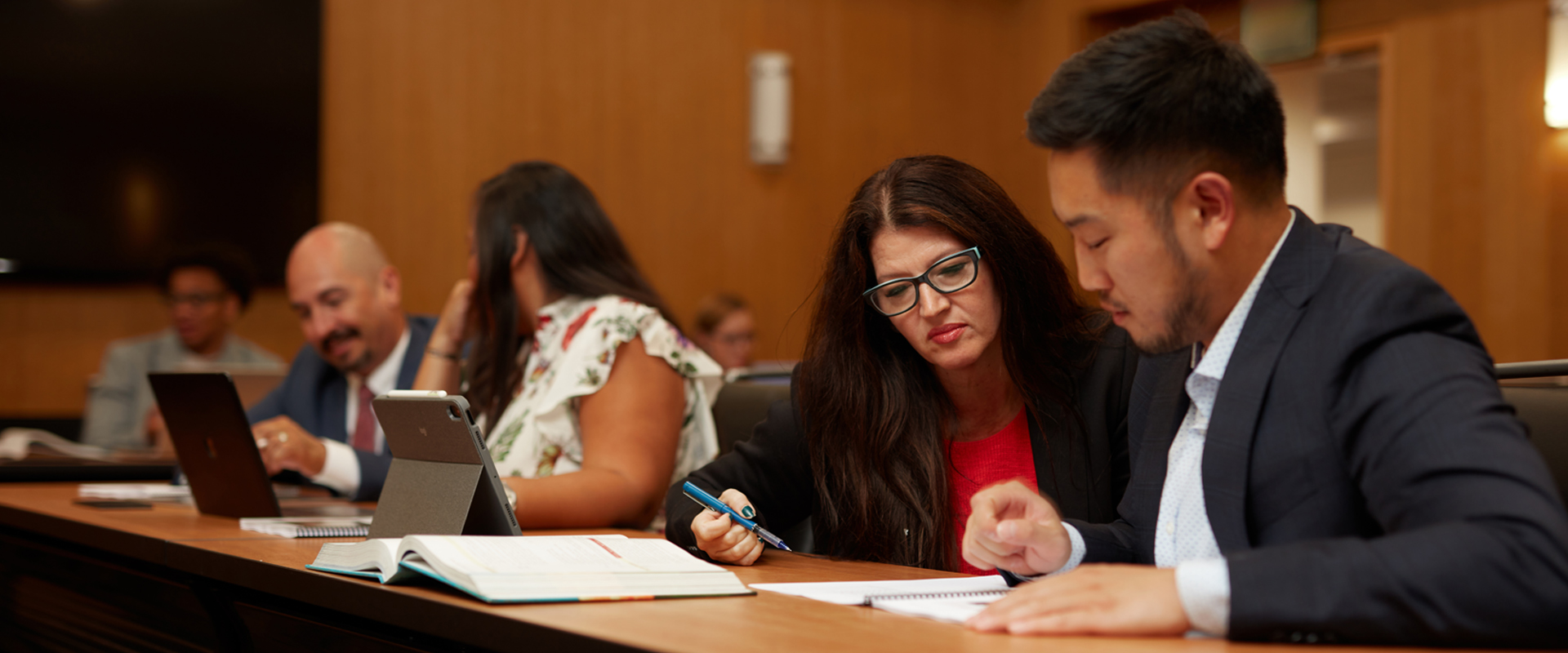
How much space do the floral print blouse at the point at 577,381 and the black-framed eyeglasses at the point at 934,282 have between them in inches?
25.3

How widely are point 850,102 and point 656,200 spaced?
125cm

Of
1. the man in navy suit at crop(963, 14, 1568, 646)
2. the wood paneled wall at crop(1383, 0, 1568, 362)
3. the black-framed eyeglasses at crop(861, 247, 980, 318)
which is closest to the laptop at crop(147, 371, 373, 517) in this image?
the black-framed eyeglasses at crop(861, 247, 980, 318)

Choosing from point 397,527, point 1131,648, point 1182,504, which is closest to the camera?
point 1131,648

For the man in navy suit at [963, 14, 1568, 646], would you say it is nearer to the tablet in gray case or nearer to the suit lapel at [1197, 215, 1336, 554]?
the suit lapel at [1197, 215, 1336, 554]

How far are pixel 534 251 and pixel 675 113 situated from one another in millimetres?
3526

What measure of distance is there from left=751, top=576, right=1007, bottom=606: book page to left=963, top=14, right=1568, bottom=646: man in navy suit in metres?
0.04

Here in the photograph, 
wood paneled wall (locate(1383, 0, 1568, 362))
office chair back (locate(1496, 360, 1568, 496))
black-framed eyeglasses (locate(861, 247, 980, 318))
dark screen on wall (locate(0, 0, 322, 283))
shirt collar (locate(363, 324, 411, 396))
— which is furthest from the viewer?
wood paneled wall (locate(1383, 0, 1568, 362))

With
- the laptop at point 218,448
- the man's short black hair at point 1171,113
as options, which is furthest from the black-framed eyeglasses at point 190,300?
the man's short black hair at point 1171,113

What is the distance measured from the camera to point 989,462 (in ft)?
6.05

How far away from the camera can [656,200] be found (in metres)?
5.87

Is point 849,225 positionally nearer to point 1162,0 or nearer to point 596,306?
point 596,306

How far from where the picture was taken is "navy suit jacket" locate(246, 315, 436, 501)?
9.89ft

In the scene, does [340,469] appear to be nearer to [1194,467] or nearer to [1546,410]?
[1194,467]

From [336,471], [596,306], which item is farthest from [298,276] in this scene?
[596,306]
